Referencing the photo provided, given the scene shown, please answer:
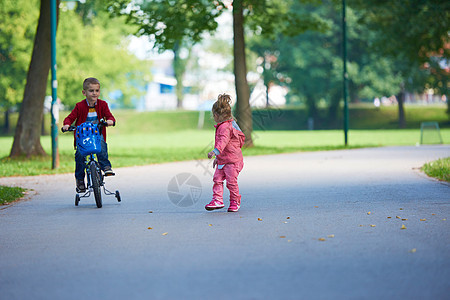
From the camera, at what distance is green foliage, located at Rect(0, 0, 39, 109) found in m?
47.1

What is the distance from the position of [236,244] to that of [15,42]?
144 feet

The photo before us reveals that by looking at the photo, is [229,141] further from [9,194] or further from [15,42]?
[15,42]

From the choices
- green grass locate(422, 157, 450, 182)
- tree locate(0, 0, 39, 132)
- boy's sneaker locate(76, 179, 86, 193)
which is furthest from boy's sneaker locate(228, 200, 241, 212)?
tree locate(0, 0, 39, 132)

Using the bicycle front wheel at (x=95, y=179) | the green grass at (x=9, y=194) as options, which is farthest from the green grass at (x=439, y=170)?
the green grass at (x=9, y=194)

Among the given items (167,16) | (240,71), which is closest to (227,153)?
(167,16)

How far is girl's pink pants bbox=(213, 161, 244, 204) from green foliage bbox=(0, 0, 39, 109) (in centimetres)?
4025

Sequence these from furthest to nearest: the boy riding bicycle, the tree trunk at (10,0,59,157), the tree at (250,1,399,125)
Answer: the tree at (250,1,399,125)
the tree trunk at (10,0,59,157)
the boy riding bicycle

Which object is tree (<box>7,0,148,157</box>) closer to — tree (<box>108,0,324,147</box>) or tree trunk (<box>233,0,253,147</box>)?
tree (<box>108,0,324,147</box>)

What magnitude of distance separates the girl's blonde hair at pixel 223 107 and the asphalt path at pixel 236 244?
1.26 metres

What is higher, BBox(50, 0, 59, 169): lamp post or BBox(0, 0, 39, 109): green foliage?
BBox(0, 0, 39, 109): green foliage

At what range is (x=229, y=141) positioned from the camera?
923 centimetres

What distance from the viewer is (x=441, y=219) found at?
26.9ft

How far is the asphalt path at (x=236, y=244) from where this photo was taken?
5.07 metres

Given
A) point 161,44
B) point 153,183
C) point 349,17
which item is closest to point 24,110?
point 161,44
